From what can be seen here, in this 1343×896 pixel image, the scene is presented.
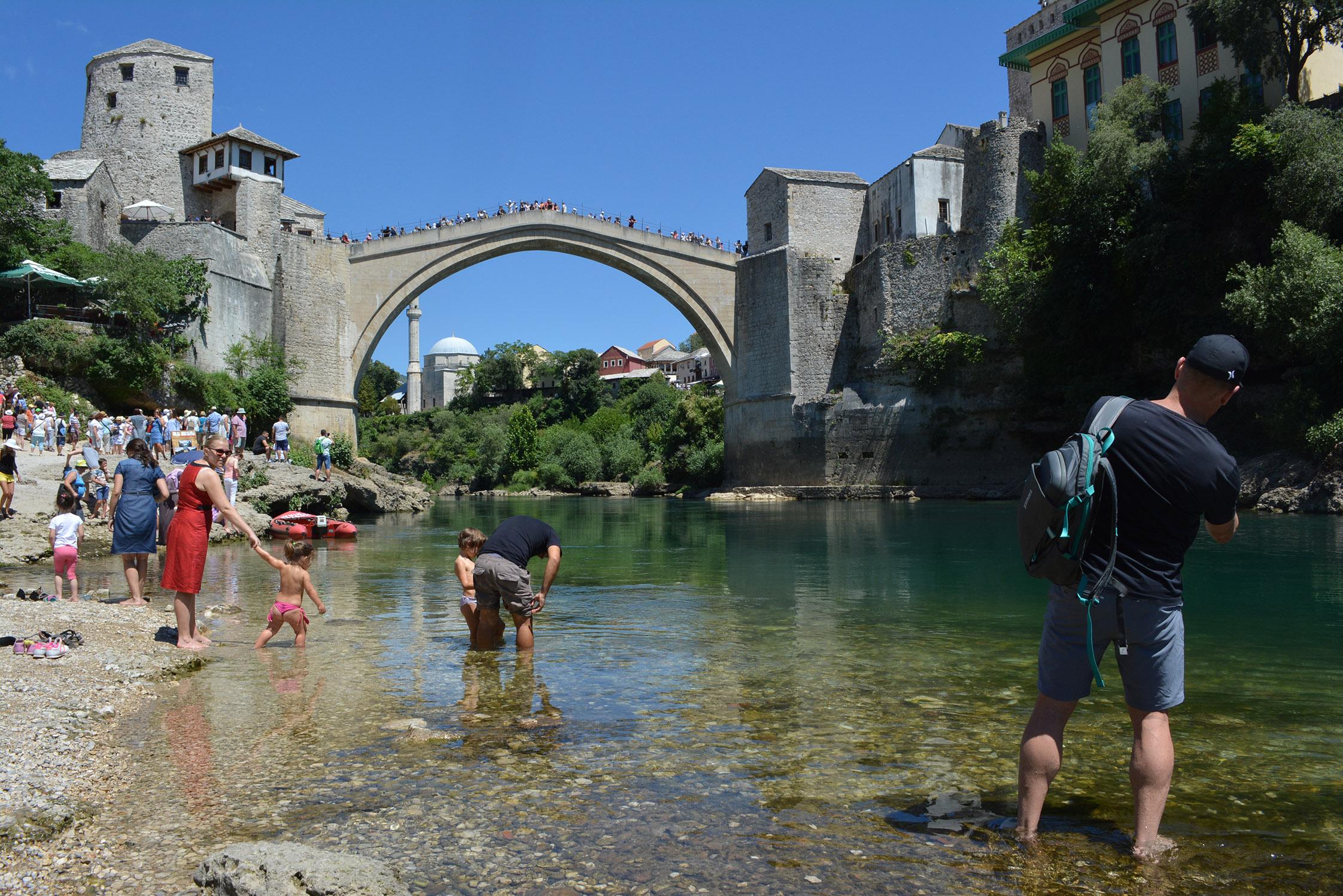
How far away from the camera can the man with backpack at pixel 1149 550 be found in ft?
9.57

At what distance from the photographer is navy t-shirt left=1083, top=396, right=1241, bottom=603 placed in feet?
9.50

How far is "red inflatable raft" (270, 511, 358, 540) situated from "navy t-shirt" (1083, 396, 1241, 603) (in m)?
15.2

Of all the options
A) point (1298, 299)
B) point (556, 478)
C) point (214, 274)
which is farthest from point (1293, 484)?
point (556, 478)

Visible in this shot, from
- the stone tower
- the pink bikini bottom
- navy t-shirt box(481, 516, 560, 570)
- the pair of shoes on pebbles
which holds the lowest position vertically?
the pair of shoes on pebbles

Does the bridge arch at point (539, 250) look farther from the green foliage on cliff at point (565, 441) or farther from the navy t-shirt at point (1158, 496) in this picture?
the navy t-shirt at point (1158, 496)

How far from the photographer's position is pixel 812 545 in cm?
1602

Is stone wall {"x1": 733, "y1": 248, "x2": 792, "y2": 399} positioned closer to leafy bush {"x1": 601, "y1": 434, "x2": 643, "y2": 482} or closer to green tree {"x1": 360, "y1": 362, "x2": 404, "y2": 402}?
leafy bush {"x1": 601, "y1": 434, "x2": 643, "y2": 482}

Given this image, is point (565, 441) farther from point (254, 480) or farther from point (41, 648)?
point (41, 648)

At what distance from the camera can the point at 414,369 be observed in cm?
9056

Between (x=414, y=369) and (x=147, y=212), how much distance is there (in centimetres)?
6126

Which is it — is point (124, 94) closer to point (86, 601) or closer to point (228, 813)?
point (86, 601)

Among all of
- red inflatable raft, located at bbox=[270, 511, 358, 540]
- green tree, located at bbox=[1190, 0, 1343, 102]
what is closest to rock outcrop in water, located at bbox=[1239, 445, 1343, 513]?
green tree, located at bbox=[1190, 0, 1343, 102]

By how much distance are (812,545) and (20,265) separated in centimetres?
2203

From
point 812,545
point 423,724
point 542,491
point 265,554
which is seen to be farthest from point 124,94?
point 423,724
